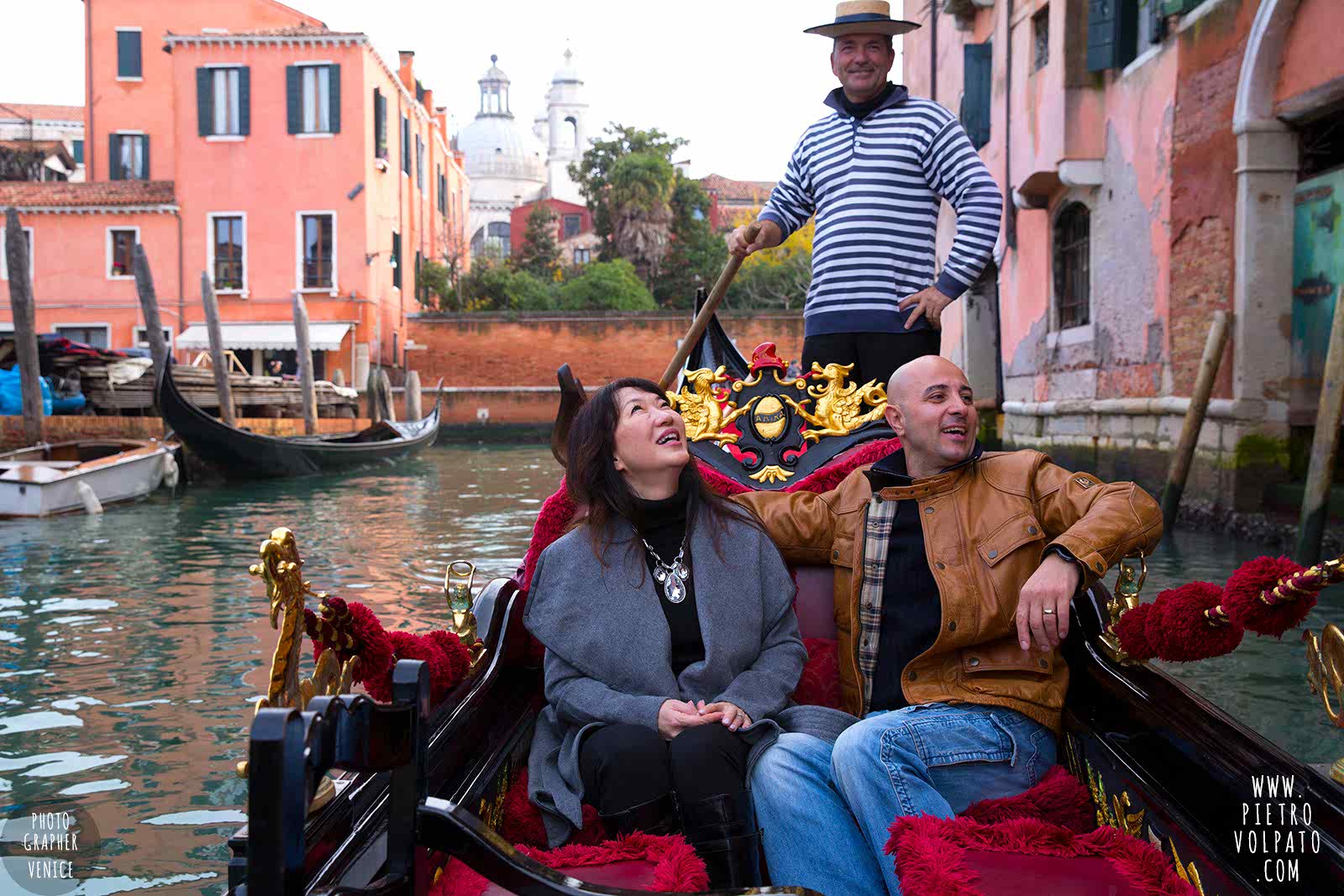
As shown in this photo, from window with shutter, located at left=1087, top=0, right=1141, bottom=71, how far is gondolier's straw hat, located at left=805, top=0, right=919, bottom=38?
16.0 feet

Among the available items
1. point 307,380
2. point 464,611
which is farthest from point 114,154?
point 464,611

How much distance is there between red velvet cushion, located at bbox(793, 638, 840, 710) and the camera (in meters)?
1.58

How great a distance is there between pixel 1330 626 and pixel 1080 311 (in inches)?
252

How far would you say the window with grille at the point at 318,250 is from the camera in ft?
51.6

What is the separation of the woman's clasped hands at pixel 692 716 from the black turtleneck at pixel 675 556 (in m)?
0.09

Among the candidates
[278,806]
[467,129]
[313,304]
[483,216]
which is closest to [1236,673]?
[278,806]

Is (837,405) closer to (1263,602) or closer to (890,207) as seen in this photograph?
(890,207)

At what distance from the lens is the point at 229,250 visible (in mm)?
15781

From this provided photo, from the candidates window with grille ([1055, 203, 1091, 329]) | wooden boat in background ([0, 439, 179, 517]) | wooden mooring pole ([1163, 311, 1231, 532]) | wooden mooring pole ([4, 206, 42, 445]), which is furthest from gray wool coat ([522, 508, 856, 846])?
wooden mooring pole ([4, 206, 42, 445])

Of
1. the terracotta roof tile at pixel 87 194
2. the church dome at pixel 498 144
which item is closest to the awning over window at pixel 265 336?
the terracotta roof tile at pixel 87 194

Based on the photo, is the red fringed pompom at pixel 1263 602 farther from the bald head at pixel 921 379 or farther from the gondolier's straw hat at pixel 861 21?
the gondolier's straw hat at pixel 861 21

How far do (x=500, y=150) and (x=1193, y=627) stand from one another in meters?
37.1

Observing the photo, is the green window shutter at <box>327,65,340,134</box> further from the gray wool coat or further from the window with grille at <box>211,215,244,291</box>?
the gray wool coat

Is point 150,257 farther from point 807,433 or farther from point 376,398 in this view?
point 807,433
